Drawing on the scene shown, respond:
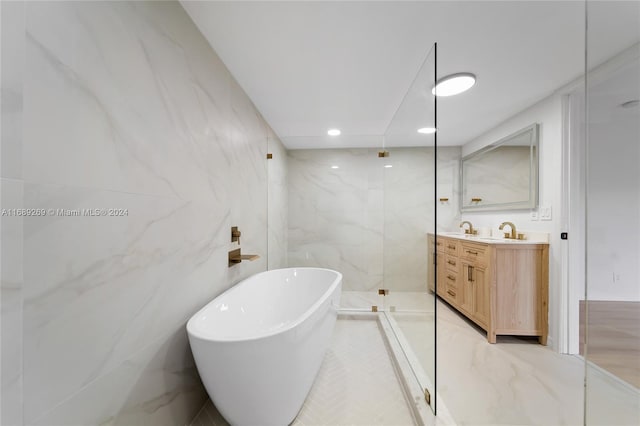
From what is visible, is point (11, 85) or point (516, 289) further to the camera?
point (516, 289)

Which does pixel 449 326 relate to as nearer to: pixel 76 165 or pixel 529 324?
pixel 529 324

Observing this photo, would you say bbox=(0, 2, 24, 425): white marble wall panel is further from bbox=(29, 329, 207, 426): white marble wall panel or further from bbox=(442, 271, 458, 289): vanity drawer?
bbox=(442, 271, 458, 289): vanity drawer

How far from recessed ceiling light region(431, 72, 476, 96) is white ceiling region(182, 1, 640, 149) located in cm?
6

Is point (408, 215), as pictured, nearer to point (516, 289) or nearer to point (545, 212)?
point (516, 289)

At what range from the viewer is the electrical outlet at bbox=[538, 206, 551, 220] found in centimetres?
233

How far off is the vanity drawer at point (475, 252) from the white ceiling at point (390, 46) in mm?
Answer: 1468

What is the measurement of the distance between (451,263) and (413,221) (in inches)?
51.7

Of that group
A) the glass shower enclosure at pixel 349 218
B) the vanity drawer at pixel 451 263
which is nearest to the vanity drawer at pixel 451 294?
the vanity drawer at pixel 451 263

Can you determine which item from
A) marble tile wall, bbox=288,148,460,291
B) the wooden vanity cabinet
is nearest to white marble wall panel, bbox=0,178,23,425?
marble tile wall, bbox=288,148,460,291

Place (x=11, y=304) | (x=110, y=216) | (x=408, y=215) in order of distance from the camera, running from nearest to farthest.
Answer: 1. (x=11, y=304)
2. (x=110, y=216)
3. (x=408, y=215)

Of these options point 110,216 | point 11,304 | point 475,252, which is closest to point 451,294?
point 475,252

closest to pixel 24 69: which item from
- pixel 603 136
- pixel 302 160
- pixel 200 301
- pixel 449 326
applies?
pixel 200 301

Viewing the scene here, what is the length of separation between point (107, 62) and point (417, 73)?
1.87m

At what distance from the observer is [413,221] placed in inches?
82.0
